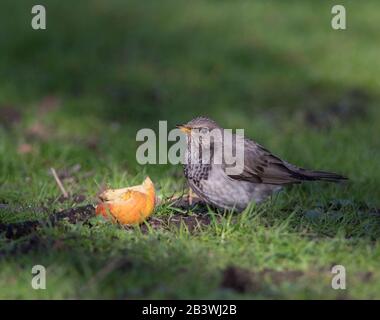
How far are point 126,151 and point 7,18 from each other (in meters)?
6.29

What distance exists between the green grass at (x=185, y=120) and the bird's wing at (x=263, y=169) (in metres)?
0.19

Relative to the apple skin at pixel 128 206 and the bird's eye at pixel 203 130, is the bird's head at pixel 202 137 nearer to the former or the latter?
the bird's eye at pixel 203 130

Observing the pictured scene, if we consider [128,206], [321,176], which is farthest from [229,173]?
[128,206]

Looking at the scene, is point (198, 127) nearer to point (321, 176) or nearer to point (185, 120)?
point (321, 176)

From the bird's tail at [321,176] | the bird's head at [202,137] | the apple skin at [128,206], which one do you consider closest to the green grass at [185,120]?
the apple skin at [128,206]

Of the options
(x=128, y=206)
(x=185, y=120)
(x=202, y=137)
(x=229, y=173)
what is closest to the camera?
(x=128, y=206)

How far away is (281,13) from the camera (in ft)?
48.6

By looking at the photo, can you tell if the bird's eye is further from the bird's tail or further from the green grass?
the bird's tail

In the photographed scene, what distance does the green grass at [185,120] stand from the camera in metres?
5.31

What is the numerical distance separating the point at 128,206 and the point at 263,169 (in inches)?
54.4

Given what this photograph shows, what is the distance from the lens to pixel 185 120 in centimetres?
1043
